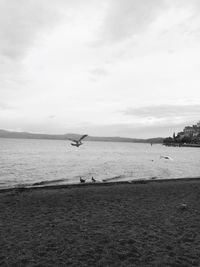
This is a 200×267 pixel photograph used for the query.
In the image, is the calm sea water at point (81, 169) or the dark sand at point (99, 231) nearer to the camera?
the dark sand at point (99, 231)

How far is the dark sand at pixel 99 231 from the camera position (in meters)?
6.95

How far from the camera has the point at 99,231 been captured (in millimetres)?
9023

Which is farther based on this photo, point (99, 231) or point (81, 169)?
point (81, 169)

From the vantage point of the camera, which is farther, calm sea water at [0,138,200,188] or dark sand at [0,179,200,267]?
calm sea water at [0,138,200,188]

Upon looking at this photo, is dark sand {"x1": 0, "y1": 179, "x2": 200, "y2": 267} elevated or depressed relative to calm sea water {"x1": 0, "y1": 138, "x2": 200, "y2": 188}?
elevated

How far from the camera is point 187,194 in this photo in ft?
53.7

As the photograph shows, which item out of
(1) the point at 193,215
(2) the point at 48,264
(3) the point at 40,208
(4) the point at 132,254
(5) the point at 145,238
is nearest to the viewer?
(2) the point at 48,264

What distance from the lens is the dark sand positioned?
6953 mm

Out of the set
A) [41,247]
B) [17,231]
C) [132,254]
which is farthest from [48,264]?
[17,231]

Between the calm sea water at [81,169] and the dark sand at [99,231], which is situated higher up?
the dark sand at [99,231]

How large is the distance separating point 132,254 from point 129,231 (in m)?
1.84

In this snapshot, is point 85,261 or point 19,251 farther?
point 19,251

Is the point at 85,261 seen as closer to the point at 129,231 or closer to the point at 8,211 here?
the point at 129,231

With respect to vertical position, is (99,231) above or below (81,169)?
above
